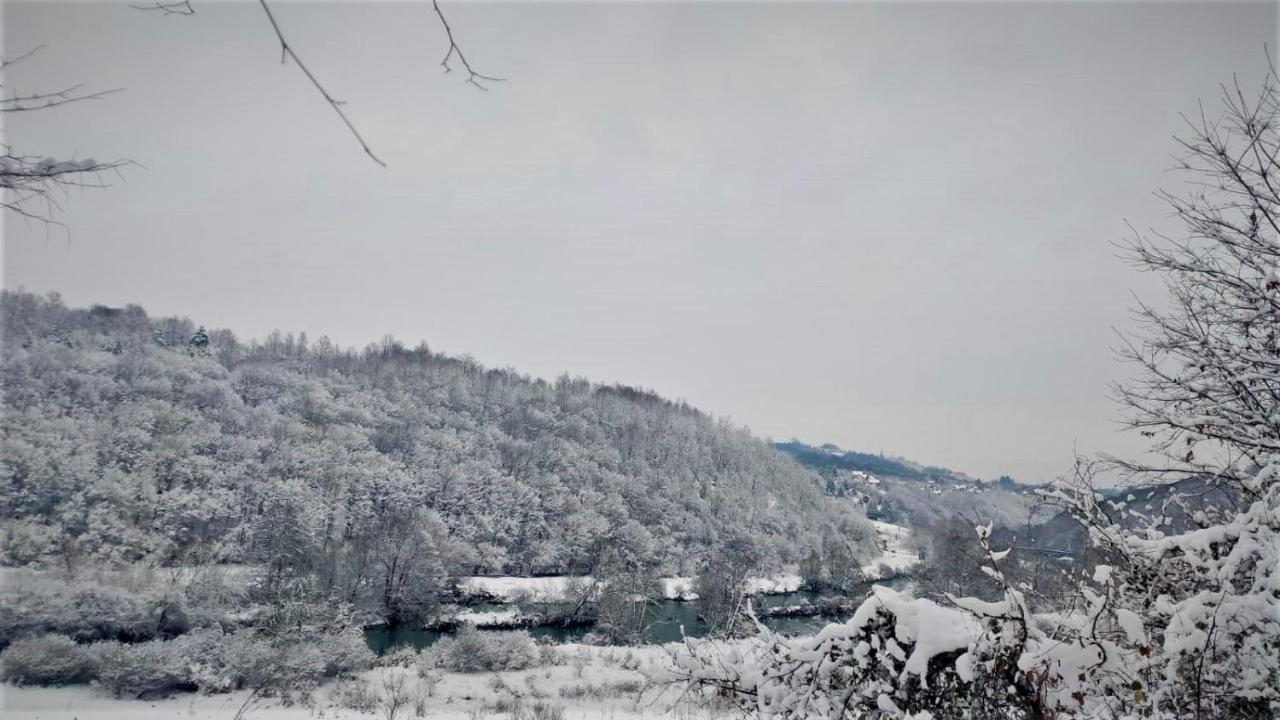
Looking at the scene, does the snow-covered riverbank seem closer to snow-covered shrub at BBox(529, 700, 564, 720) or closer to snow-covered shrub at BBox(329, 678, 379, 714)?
snow-covered shrub at BBox(529, 700, 564, 720)

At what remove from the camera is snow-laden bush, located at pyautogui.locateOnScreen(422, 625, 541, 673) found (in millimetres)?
21297

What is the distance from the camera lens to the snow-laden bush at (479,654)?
21297 millimetres

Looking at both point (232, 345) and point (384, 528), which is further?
point (232, 345)

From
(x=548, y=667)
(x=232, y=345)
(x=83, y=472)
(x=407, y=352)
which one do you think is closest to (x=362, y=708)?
(x=548, y=667)

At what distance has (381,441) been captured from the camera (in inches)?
2495

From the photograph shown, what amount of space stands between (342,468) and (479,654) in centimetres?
3640

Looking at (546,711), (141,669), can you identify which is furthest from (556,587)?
(141,669)

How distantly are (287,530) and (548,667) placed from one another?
23.4m

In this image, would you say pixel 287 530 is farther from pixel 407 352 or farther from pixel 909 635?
pixel 407 352

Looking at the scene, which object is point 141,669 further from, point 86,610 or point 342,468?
point 342,468

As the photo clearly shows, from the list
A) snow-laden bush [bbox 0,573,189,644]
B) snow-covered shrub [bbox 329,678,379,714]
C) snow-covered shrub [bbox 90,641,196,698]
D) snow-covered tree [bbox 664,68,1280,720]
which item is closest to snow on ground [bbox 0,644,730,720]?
snow-covered shrub [bbox 329,678,379,714]

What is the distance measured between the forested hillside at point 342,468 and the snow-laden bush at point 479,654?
1158cm

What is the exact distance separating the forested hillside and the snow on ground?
14054 millimetres

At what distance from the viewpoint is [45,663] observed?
1560 cm
